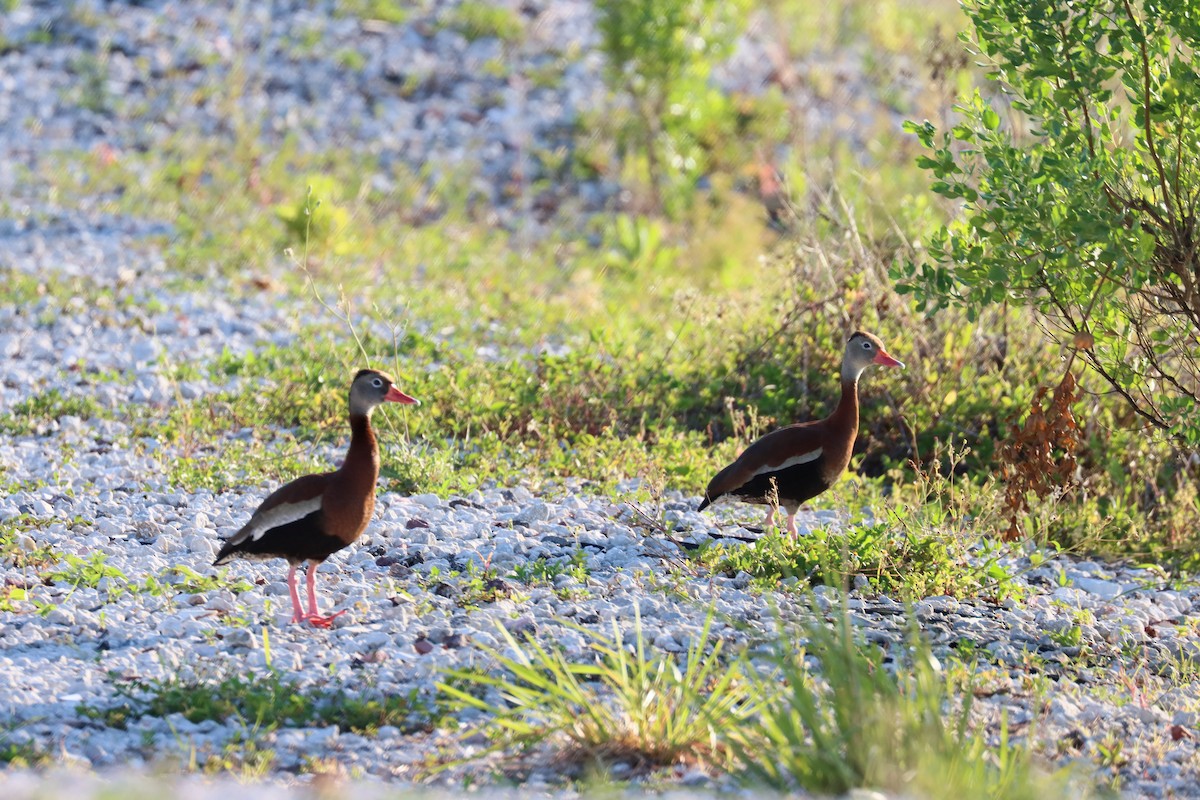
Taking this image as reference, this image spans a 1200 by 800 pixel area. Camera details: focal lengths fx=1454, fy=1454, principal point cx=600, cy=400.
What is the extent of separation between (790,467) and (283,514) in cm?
239

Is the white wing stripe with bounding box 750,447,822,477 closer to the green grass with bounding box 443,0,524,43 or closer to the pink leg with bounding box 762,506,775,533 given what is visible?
the pink leg with bounding box 762,506,775,533

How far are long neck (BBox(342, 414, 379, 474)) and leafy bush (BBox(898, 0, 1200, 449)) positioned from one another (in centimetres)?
229

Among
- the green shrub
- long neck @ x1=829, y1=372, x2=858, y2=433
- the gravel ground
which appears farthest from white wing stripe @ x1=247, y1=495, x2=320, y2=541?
the green shrub

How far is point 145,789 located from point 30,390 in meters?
5.55

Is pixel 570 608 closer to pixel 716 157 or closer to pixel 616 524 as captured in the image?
pixel 616 524

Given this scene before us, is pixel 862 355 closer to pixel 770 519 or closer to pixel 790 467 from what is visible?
pixel 790 467

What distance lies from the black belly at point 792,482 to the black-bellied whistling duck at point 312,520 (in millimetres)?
1895

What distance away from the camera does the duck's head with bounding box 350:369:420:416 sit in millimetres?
6023

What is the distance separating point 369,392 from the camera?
237 inches

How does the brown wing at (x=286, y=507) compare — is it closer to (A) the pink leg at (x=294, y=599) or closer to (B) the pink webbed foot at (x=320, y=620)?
(A) the pink leg at (x=294, y=599)

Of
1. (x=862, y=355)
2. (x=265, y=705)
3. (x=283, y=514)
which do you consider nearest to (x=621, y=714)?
(x=265, y=705)

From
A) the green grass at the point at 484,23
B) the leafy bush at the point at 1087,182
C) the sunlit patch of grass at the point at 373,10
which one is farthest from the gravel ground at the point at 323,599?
the green grass at the point at 484,23

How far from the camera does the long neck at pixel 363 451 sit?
5.79 meters

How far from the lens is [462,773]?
4.59 meters
